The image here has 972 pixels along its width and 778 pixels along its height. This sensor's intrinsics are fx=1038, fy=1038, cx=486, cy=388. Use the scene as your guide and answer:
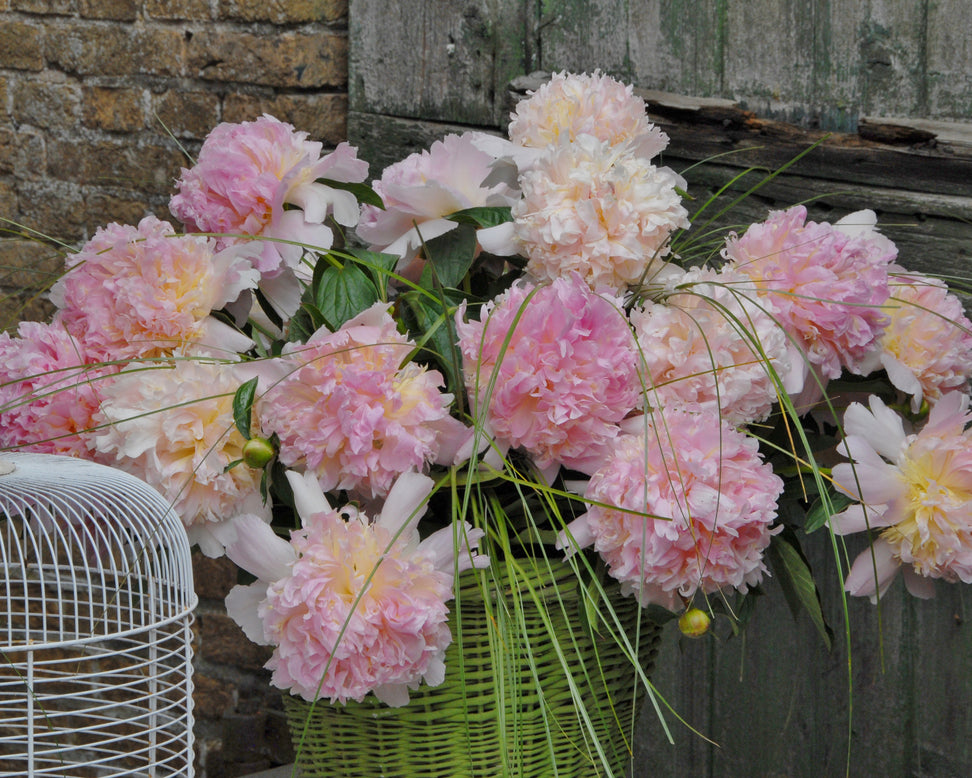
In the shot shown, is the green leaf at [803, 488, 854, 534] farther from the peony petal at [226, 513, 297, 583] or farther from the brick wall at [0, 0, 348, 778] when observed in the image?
the brick wall at [0, 0, 348, 778]

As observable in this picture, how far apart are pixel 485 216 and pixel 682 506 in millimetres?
306

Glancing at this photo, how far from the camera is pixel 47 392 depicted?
88cm

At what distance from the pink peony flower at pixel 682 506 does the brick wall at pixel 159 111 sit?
103 centimetres

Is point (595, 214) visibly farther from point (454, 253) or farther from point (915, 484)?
point (915, 484)

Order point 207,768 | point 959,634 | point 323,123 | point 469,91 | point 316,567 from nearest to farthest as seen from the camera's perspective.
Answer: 1. point 316,567
2. point 959,634
3. point 469,91
4. point 323,123
5. point 207,768

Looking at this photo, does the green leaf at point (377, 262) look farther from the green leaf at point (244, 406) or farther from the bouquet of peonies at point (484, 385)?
the green leaf at point (244, 406)

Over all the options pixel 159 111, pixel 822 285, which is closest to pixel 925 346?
pixel 822 285

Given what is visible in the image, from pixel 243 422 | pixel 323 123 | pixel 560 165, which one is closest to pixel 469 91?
pixel 323 123

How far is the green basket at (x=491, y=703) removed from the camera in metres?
0.80

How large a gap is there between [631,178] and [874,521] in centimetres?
34

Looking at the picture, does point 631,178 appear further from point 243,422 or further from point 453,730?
point 453,730

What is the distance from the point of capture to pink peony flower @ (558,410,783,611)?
75 centimetres

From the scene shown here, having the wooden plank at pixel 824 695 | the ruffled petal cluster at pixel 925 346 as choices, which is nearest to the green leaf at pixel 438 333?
the ruffled petal cluster at pixel 925 346

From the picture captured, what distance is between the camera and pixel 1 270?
193 cm
